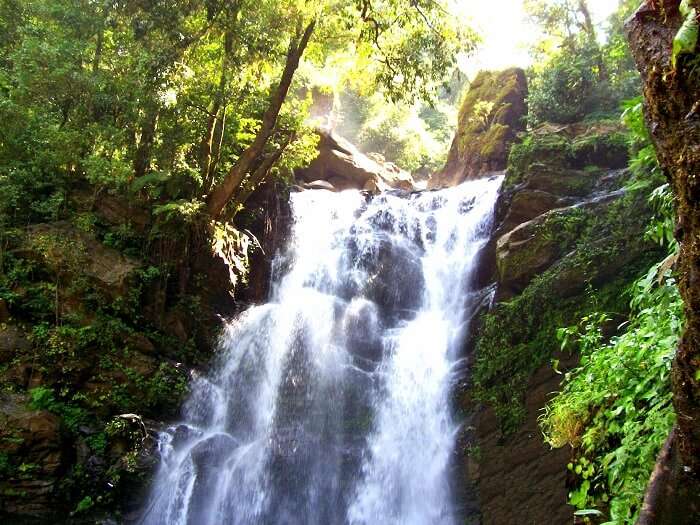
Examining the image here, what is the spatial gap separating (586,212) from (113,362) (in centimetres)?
950

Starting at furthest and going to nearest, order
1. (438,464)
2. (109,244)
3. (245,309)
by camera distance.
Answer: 1. (245,309)
2. (109,244)
3. (438,464)

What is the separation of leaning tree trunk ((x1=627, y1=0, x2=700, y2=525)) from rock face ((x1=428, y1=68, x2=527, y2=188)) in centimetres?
1670

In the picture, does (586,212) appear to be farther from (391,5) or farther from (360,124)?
(360,124)

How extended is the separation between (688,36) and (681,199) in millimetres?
697

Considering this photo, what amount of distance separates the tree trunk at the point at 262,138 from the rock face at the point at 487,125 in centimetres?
978

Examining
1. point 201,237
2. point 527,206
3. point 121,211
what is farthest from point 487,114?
point 121,211

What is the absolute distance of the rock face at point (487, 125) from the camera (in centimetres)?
1888

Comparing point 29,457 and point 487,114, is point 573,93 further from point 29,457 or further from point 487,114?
point 29,457

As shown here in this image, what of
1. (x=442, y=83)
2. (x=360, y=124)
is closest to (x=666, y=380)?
(x=442, y=83)

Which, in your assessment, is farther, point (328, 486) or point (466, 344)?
point (466, 344)

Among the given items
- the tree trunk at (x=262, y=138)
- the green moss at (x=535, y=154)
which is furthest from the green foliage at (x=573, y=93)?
the tree trunk at (x=262, y=138)

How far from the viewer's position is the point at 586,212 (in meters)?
9.62

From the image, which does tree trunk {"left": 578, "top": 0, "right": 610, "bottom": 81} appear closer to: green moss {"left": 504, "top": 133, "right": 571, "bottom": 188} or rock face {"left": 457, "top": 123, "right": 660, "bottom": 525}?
green moss {"left": 504, "top": 133, "right": 571, "bottom": 188}

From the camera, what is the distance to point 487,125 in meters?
20.0
